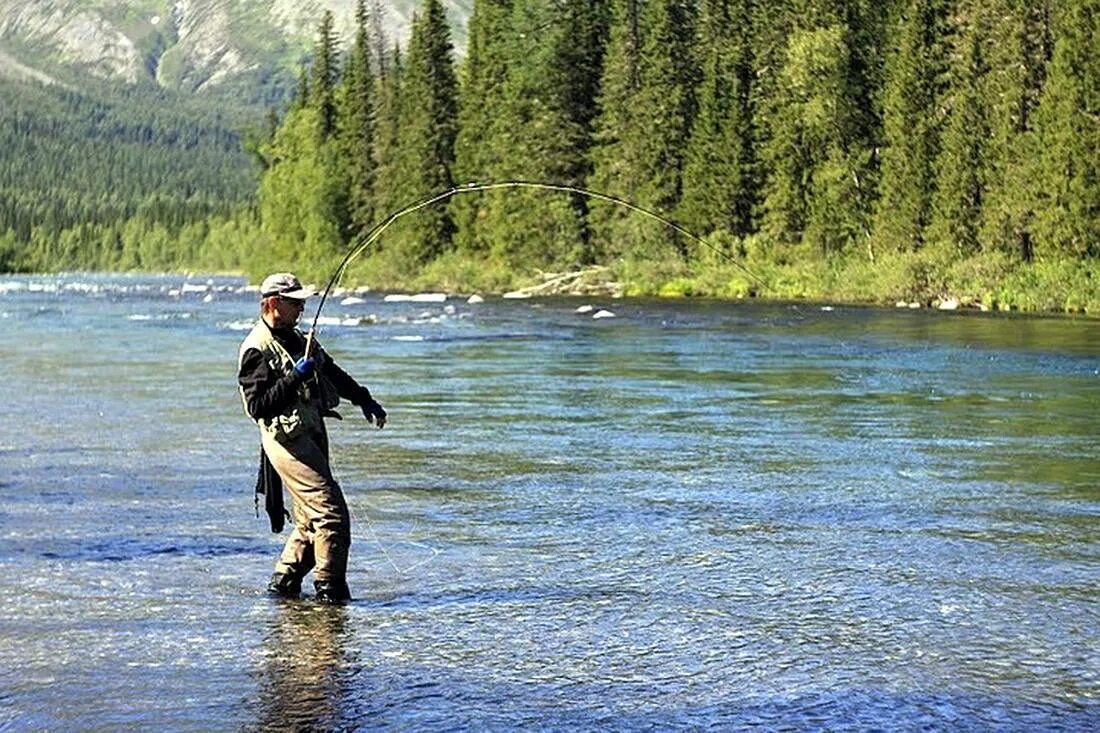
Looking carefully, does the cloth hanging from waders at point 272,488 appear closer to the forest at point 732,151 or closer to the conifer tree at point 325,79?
the forest at point 732,151

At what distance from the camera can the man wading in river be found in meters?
8.79

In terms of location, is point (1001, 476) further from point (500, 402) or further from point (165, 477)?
point (500, 402)

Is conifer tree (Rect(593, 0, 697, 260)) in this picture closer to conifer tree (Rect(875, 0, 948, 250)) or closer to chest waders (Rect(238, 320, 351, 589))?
conifer tree (Rect(875, 0, 948, 250))

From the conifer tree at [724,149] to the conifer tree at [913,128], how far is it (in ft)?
27.1

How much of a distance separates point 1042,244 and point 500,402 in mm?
30074

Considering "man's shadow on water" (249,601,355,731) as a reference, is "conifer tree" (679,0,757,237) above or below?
above

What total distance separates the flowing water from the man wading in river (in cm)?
32

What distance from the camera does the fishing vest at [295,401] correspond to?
881 centimetres

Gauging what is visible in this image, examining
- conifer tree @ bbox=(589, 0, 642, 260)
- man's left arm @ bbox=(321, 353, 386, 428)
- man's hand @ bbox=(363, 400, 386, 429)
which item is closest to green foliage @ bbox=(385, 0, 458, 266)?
conifer tree @ bbox=(589, 0, 642, 260)

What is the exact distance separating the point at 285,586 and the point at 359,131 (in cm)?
8603

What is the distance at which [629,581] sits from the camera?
31.3ft

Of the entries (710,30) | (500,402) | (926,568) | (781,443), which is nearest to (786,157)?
(710,30)

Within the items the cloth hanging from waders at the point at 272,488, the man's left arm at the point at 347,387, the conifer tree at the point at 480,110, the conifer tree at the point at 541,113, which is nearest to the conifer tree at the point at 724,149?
the conifer tree at the point at 541,113

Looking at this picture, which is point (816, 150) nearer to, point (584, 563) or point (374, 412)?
point (584, 563)
